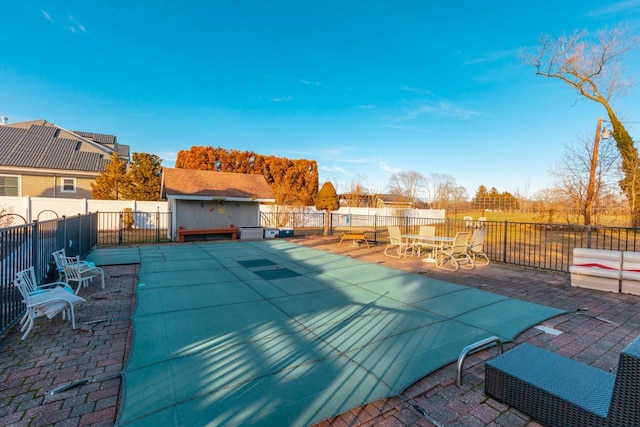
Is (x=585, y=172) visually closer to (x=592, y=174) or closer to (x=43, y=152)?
(x=592, y=174)

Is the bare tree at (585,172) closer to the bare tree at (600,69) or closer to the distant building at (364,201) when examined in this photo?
the bare tree at (600,69)

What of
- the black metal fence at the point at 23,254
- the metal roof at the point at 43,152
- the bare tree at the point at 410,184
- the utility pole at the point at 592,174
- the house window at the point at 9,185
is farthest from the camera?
the bare tree at the point at 410,184

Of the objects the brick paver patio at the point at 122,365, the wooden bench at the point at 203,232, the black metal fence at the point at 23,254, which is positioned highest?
the black metal fence at the point at 23,254

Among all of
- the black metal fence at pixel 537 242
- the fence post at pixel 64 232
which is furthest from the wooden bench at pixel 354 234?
the fence post at pixel 64 232

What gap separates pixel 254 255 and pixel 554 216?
21.7m

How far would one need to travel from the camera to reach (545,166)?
659 inches

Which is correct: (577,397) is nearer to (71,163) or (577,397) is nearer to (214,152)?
(71,163)

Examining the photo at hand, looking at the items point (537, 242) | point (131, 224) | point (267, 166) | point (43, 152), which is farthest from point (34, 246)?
point (267, 166)

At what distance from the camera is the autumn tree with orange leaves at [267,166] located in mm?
27781

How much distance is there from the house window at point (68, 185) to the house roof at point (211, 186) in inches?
396

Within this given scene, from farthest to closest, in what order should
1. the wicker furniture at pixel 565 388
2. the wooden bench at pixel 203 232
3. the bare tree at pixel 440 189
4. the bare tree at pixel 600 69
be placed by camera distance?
the bare tree at pixel 440 189, the bare tree at pixel 600 69, the wooden bench at pixel 203 232, the wicker furniture at pixel 565 388

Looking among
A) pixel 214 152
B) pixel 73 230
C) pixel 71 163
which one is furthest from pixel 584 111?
pixel 71 163

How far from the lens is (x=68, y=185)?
20.5m

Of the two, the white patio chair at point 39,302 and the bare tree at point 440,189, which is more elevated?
the bare tree at point 440,189
